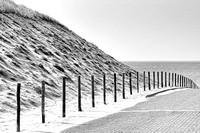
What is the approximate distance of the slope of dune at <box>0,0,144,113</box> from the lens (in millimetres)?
21547

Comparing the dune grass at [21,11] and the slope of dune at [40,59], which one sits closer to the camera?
the slope of dune at [40,59]

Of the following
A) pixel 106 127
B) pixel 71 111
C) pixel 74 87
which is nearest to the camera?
pixel 106 127

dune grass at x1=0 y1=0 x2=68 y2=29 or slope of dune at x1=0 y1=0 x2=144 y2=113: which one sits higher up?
dune grass at x1=0 y1=0 x2=68 y2=29

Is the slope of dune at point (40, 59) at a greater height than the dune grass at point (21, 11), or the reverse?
the dune grass at point (21, 11)

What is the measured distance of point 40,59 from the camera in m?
28.1

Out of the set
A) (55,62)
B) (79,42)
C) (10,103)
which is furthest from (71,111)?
(79,42)

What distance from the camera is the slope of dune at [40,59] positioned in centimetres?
2155

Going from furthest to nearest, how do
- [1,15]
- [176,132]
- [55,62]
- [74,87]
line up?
[1,15]
[55,62]
[74,87]
[176,132]

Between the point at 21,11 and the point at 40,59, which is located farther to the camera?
the point at 21,11

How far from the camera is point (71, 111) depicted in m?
17.7

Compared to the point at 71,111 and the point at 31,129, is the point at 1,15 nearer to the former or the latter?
the point at 71,111

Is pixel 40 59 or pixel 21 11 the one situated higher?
pixel 21 11

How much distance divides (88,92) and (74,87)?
84cm

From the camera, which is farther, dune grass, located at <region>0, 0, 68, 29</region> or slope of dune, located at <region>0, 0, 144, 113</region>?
dune grass, located at <region>0, 0, 68, 29</region>
